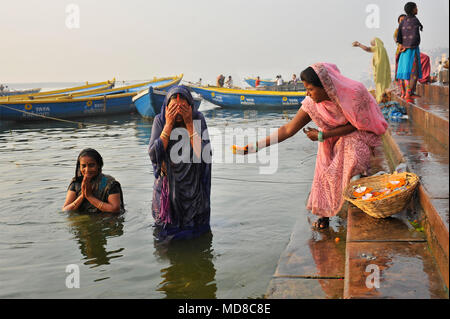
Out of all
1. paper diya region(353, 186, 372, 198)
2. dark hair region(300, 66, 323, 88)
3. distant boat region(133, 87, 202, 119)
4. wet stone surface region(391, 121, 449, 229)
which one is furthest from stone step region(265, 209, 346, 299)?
distant boat region(133, 87, 202, 119)

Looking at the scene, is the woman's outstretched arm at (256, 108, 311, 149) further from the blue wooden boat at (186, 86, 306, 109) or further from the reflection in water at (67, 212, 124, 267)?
the blue wooden boat at (186, 86, 306, 109)

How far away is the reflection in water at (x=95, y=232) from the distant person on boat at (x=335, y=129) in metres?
1.63

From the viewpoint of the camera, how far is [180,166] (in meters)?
4.08

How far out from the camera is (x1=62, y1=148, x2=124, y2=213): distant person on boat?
480cm

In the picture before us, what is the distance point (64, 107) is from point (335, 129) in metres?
18.2

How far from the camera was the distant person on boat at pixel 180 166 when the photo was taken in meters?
3.91

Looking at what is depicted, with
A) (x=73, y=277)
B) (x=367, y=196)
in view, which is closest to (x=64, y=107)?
(x=73, y=277)

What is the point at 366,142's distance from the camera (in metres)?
3.73

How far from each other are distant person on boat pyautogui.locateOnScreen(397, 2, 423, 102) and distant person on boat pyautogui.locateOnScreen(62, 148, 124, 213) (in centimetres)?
570

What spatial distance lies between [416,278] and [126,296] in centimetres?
201

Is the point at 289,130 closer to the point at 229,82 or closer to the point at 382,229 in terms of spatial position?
the point at 382,229

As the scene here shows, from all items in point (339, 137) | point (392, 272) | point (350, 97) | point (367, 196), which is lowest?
point (392, 272)

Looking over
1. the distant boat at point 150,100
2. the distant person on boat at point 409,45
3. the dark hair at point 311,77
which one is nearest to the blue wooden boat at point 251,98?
the distant boat at point 150,100
